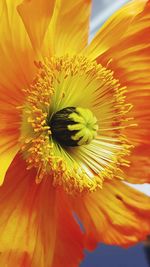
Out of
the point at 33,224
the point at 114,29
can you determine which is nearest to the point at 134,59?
the point at 114,29

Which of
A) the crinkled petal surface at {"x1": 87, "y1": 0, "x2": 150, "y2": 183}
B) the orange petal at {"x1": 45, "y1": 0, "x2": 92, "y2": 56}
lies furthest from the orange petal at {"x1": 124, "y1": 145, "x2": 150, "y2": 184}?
the orange petal at {"x1": 45, "y1": 0, "x2": 92, "y2": 56}

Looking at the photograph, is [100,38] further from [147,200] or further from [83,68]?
[147,200]

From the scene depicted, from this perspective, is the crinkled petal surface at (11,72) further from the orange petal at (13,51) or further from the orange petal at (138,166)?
the orange petal at (138,166)

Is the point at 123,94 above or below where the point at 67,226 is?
above

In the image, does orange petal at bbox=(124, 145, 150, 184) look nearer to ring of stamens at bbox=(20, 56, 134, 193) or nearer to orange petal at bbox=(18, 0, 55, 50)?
ring of stamens at bbox=(20, 56, 134, 193)

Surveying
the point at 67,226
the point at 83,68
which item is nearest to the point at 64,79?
the point at 83,68

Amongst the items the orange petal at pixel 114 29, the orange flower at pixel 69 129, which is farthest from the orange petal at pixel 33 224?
the orange petal at pixel 114 29

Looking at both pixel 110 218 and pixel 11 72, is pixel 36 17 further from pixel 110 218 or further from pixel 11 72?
pixel 110 218
